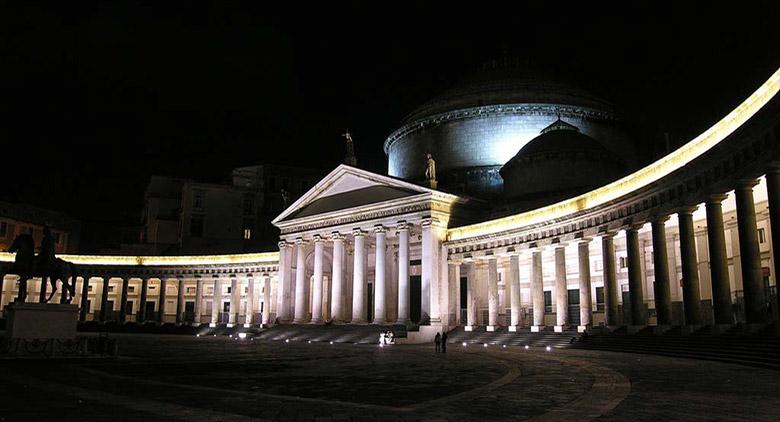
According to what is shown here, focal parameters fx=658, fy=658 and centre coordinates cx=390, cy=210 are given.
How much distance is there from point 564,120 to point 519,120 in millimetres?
4277

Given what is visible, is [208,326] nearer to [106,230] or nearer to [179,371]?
[106,230]

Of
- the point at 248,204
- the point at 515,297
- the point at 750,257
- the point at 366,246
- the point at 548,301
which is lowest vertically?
the point at 548,301

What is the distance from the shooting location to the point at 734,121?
2564 centimetres

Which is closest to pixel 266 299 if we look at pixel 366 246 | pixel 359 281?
pixel 366 246

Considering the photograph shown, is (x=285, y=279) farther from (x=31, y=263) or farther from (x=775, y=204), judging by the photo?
(x=775, y=204)

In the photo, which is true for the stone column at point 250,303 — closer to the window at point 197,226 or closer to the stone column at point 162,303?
the stone column at point 162,303

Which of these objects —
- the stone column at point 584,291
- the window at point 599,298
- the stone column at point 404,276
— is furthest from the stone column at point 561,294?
the stone column at point 404,276

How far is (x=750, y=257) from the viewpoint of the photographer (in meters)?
24.2

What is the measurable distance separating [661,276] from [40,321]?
2753 cm

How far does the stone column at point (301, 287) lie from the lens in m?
57.2

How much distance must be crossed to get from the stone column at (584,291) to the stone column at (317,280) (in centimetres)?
2380

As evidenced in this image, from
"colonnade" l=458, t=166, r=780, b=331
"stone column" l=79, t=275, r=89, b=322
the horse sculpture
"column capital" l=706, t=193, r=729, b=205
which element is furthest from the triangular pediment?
"stone column" l=79, t=275, r=89, b=322

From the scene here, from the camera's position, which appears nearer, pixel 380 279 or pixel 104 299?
pixel 380 279

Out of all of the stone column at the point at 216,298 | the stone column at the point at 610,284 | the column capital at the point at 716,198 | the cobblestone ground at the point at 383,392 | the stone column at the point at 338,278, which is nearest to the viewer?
the cobblestone ground at the point at 383,392
